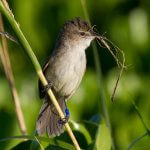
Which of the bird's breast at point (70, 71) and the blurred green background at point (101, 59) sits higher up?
the bird's breast at point (70, 71)

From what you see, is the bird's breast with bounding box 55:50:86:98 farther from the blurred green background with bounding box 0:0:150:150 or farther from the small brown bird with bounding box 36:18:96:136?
the blurred green background with bounding box 0:0:150:150

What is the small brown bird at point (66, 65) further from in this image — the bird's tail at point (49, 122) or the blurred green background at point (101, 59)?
the blurred green background at point (101, 59)

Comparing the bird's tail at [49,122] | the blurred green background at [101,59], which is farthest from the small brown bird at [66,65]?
the blurred green background at [101,59]

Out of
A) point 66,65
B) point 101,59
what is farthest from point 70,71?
point 101,59

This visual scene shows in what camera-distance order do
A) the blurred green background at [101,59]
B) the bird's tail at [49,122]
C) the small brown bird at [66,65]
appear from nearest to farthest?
the bird's tail at [49,122]
the small brown bird at [66,65]
the blurred green background at [101,59]

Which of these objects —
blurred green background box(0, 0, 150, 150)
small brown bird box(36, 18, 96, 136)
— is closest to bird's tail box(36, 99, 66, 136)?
small brown bird box(36, 18, 96, 136)

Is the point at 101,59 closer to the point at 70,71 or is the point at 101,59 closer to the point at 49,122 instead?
the point at 70,71
